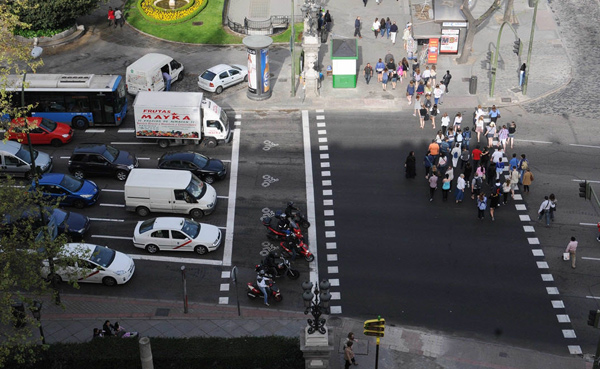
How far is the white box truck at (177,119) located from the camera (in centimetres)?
4553

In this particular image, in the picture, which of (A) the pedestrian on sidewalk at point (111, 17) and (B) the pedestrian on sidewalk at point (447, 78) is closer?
(B) the pedestrian on sidewalk at point (447, 78)

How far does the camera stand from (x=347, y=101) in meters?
50.8

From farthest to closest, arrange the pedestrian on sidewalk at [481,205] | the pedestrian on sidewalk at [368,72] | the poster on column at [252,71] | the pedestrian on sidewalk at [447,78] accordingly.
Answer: the pedestrian on sidewalk at [368,72] < the pedestrian on sidewalk at [447,78] < the poster on column at [252,71] < the pedestrian on sidewalk at [481,205]

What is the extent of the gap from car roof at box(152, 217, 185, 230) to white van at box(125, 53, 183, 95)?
13.9m

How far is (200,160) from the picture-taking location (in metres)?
43.5

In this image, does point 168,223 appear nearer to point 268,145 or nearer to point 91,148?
point 91,148

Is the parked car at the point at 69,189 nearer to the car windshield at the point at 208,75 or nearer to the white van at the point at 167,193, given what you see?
the white van at the point at 167,193

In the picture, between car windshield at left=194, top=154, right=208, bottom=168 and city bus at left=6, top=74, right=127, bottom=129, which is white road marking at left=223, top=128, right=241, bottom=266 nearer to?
car windshield at left=194, top=154, right=208, bottom=168

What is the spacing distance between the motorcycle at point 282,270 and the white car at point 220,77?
1705 centimetres

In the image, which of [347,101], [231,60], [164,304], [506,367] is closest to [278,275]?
[164,304]

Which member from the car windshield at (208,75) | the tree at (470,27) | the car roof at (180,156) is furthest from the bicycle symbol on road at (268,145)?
the tree at (470,27)

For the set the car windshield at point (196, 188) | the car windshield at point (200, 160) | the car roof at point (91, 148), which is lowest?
the car windshield at point (196, 188)

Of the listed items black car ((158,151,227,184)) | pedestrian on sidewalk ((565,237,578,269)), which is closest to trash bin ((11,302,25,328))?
black car ((158,151,227,184))

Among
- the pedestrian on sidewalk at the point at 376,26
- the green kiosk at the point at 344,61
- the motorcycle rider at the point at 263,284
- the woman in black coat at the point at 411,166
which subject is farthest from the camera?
the pedestrian on sidewalk at the point at 376,26
